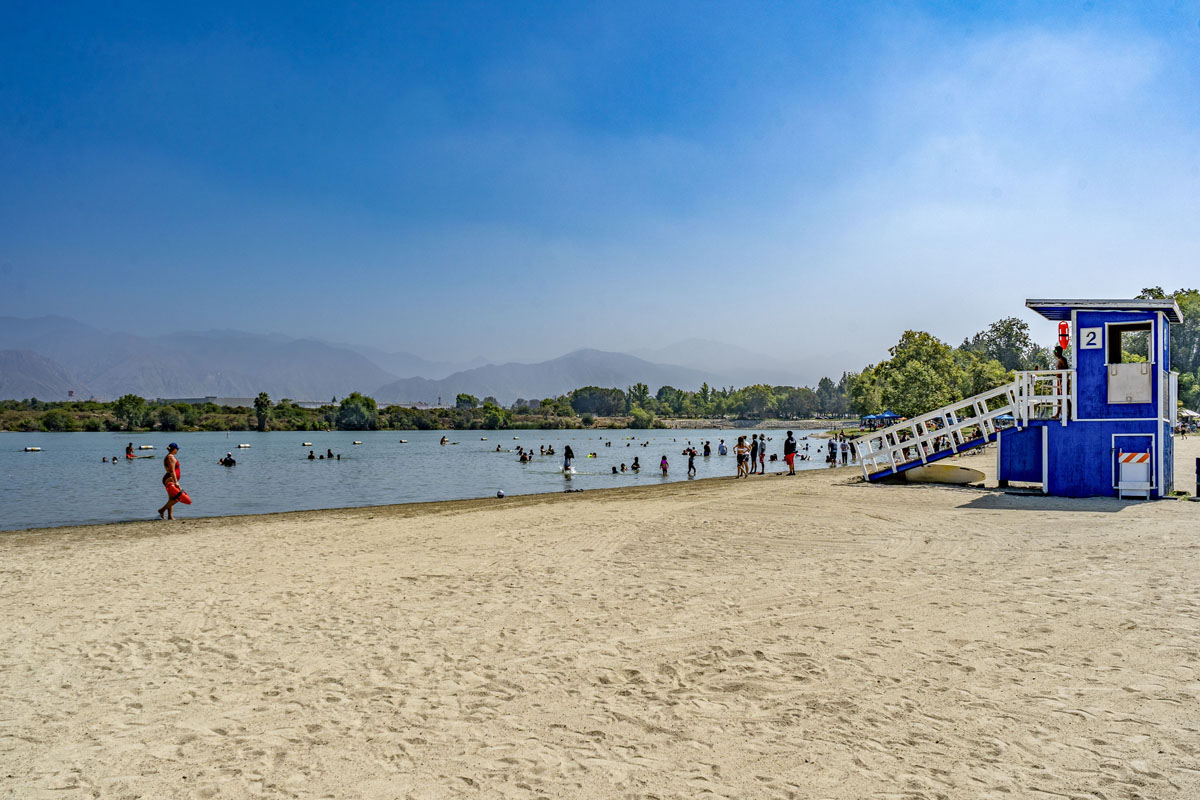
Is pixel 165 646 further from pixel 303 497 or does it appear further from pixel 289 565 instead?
pixel 303 497

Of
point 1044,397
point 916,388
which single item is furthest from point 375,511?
point 916,388

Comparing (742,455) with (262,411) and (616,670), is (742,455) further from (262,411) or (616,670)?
(262,411)

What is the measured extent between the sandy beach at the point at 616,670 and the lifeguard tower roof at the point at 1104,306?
842 cm

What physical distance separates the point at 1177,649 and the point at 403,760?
25.2 feet

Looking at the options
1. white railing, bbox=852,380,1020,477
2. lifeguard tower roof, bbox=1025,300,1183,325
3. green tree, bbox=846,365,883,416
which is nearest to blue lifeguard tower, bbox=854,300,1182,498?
lifeguard tower roof, bbox=1025,300,1183,325

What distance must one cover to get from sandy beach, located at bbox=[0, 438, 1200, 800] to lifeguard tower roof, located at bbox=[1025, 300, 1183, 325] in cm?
→ 842

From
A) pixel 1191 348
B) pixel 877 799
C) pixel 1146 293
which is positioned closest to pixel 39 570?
pixel 877 799

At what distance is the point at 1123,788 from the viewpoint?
4754mm

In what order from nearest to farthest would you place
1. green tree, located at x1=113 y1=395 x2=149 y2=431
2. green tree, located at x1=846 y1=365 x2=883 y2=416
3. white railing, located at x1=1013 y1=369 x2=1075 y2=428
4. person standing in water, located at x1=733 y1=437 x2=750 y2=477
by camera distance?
1. white railing, located at x1=1013 y1=369 x2=1075 y2=428
2. person standing in water, located at x1=733 y1=437 x2=750 y2=477
3. green tree, located at x1=846 y1=365 x2=883 y2=416
4. green tree, located at x1=113 y1=395 x2=149 y2=431

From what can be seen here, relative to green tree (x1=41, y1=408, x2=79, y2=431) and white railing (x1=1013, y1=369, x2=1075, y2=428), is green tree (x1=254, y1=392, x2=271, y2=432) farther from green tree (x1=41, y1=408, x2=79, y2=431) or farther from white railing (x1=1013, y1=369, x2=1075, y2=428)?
white railing (x1=1013, y1=369, x2=1075, y2=428)

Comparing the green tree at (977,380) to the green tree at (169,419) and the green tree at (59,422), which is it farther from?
the green tree at (59,422)

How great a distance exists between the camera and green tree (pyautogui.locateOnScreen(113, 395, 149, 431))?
172 meters

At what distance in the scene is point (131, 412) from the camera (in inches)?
6757

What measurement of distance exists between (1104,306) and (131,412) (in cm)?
19702
